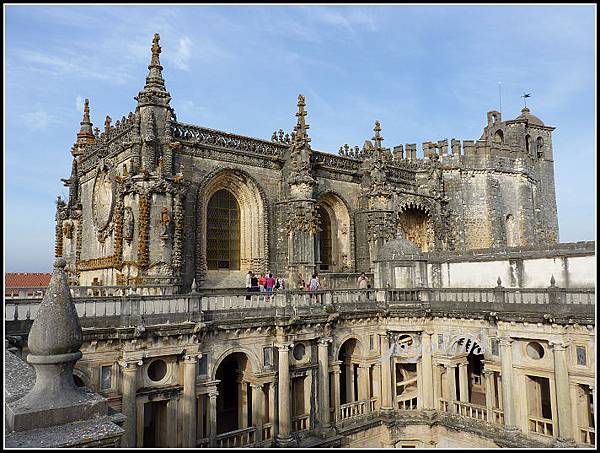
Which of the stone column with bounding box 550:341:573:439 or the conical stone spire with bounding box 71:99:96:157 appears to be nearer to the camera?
the stone column with bounding box 550:341:573:439

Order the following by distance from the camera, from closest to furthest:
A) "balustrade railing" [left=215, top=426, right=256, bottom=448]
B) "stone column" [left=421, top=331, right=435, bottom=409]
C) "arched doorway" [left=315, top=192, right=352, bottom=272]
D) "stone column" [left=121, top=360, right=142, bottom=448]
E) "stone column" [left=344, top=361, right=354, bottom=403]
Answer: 1. "stone column" [left=121, top=360, right=142, bottom=448]
2. "balustrade railing" [left=215, top=426, right=256, bottom=448]
3. "stone column" [left=421, top=331, right=435, bottom=409]
4. "stone column" [left=344, top=361, right=354, bottom=403]
5. "arched doorway" [left=315, top=192, right=352, bottom=272]

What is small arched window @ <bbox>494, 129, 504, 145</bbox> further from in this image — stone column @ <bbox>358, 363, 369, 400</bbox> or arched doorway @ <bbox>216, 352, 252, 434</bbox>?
arched doorway @ <bbox>216, 352, 252, 434</bbox>

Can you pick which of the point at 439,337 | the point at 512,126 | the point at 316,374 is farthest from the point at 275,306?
the point at 512,126

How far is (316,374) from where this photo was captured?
19922 millimetres

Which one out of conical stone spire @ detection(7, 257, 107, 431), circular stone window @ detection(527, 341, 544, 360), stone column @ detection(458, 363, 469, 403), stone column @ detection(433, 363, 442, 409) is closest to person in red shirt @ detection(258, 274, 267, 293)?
stone column @ detection(433, 363, 442, 409)

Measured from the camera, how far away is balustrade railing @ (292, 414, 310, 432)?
63.0 feet

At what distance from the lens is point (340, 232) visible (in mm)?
27172

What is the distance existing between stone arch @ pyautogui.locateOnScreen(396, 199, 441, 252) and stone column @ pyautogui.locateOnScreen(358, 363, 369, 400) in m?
9.65

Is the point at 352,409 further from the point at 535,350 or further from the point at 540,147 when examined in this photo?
the point at 540,147

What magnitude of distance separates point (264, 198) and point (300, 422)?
9796 mm

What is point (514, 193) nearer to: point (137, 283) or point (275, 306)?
point (275, 306)

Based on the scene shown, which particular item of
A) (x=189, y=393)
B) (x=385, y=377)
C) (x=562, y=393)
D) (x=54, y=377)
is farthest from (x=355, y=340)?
(x=54, y=377)

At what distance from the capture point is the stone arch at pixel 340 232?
2680cm

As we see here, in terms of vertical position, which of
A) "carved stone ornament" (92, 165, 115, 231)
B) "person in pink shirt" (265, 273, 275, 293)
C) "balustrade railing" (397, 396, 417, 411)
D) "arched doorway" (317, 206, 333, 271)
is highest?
"carved stone ornament" (92, 165, 115, 231)
